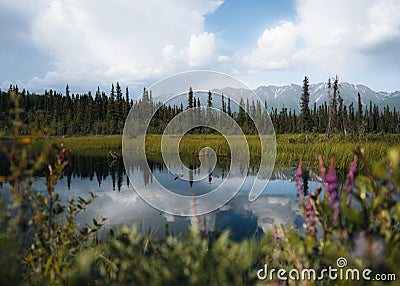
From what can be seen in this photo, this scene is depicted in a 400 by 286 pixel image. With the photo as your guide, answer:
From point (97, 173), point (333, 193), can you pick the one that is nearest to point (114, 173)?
point (97, 173)

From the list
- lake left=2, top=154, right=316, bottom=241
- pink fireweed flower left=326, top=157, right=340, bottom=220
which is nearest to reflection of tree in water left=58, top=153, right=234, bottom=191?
lake left=2, top=154, right=316, bottom=241

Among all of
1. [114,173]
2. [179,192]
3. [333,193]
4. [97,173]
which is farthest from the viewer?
[97,173]

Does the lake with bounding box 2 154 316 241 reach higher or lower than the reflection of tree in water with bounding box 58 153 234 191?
lower

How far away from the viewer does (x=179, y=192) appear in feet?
34.6

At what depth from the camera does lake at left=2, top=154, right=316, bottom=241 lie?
6.73 metres

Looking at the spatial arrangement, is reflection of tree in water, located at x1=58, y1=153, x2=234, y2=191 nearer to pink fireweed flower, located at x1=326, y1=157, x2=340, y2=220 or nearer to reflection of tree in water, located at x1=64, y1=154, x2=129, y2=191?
reflection of tree in water, located at x1=64, y1=154, x2=129, y2=191

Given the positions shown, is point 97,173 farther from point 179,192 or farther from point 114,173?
point 179,192

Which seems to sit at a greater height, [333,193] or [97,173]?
[333,193]

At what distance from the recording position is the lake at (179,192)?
265 inches

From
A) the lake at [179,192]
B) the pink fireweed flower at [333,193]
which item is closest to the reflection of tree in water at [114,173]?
the lake at [179,192]

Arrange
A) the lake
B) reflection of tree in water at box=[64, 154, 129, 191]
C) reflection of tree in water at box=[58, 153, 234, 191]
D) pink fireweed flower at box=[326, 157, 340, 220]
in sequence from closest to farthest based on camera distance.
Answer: pink fireweed flower at box=[326, 157, 340, 220], the lake, reflection of tree in water at box=[58, 153, 234, 191], reflection of tree in water at box=[64, 154, 129, 191]

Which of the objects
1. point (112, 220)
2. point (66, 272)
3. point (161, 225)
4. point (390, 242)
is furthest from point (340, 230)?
point (112, 220)

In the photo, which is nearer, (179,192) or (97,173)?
(179,192)

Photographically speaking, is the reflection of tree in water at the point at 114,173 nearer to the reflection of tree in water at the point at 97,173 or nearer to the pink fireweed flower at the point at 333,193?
the reflection of tree in water at the point at 97,173
